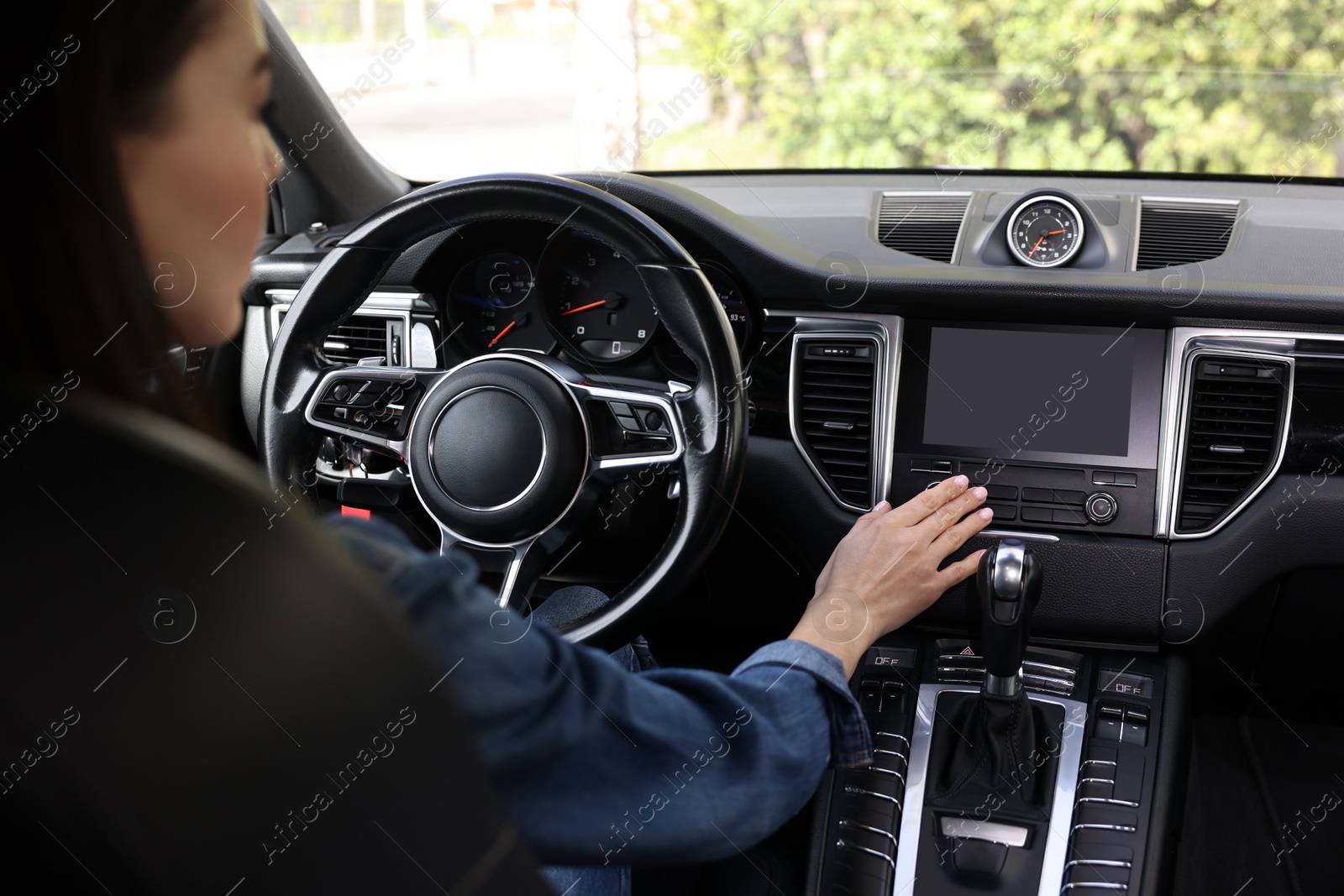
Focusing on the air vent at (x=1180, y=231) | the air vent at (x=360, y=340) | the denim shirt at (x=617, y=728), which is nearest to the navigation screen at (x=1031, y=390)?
the air vent at (x=1180, y=231)

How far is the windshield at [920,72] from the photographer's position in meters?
5.74

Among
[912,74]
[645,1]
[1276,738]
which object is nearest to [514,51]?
[645,1]

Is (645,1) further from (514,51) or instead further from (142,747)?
(142,747)

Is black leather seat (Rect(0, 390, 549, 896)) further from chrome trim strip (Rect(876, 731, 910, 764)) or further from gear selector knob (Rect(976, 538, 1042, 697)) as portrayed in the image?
chrome trim strip (Rect(876, 731, 910, 764))

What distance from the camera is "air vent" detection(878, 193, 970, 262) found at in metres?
1.97

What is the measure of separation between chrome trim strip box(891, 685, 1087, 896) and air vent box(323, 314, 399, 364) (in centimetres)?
111

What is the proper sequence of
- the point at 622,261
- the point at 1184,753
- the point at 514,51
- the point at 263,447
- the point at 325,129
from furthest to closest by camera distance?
the point at 514,51 < the point at 325,129 < the point at 622,261 < the point at 1184,753 < the point at 263,447

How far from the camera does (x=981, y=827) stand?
5.53 feet

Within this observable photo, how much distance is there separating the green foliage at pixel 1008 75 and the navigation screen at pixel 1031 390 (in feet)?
14.0

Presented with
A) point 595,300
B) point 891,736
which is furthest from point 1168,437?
point 595,300

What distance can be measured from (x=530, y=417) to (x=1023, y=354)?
81 cm

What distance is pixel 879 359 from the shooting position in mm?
1842

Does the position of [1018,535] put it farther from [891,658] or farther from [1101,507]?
[891,658]

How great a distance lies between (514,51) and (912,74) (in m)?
3.13
